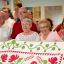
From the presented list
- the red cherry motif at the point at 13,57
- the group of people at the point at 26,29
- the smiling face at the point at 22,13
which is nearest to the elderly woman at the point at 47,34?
the group of people at the point at 26,29

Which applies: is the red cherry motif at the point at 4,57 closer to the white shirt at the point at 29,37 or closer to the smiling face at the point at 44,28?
the white shirt at the point at 29,37

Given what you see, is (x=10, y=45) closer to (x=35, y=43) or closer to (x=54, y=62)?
(x=35, y=43)

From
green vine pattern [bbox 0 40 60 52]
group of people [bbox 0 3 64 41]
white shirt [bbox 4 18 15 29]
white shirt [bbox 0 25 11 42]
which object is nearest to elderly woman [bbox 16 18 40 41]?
group of people [bbox 0 3 64 41]

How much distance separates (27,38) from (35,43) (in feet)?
0.48

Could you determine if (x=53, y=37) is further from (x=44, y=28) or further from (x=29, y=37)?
(x=29, y=37)

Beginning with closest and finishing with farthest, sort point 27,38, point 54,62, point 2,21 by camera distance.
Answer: point 54,62, point 27,38, point 2,21

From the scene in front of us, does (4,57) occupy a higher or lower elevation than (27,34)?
lower

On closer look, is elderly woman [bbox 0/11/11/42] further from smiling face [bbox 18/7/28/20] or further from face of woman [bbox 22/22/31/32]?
face of woman [bbox 22/22/31/32]

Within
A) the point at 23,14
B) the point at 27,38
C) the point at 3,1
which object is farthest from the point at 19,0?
the point at 27,38

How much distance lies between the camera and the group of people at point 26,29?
206 centimetres

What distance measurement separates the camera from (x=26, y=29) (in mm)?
2053

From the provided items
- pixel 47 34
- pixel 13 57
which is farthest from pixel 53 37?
pixel 13 57

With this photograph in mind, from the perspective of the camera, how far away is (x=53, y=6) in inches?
163

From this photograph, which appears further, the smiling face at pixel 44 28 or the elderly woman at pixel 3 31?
the elderly woman at pixel 3 31
